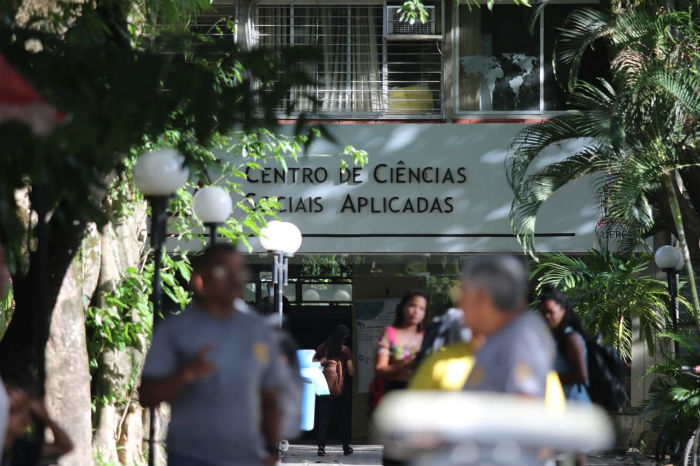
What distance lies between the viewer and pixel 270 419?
182 inches

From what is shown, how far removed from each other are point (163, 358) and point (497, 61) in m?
13.8

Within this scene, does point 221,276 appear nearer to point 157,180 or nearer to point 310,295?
point 157,180

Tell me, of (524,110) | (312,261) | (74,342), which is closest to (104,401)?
(74,342)

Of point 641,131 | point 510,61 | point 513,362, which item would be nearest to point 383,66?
point 510,61

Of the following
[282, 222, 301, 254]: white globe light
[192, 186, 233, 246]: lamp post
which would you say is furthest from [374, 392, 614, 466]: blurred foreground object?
[282, 222, 301, 254]: white globe light

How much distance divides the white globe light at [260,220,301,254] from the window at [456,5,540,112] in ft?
16.6

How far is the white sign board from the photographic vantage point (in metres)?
17.3

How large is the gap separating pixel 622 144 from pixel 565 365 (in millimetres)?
5529

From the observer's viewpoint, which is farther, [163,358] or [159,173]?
[159,173]

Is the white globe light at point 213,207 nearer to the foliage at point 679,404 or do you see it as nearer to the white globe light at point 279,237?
the white globe light at point 279,237

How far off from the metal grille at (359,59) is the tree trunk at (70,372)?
8157 mm

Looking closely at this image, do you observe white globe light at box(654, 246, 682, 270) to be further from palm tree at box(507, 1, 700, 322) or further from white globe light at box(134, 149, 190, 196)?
white globe light at box(134, 149, 190, 196)

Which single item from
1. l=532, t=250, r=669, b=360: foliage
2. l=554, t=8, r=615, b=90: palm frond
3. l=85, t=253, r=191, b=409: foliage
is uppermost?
l=554, t=8, r=615, b=90: palm frond

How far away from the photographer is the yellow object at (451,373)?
182 inches
